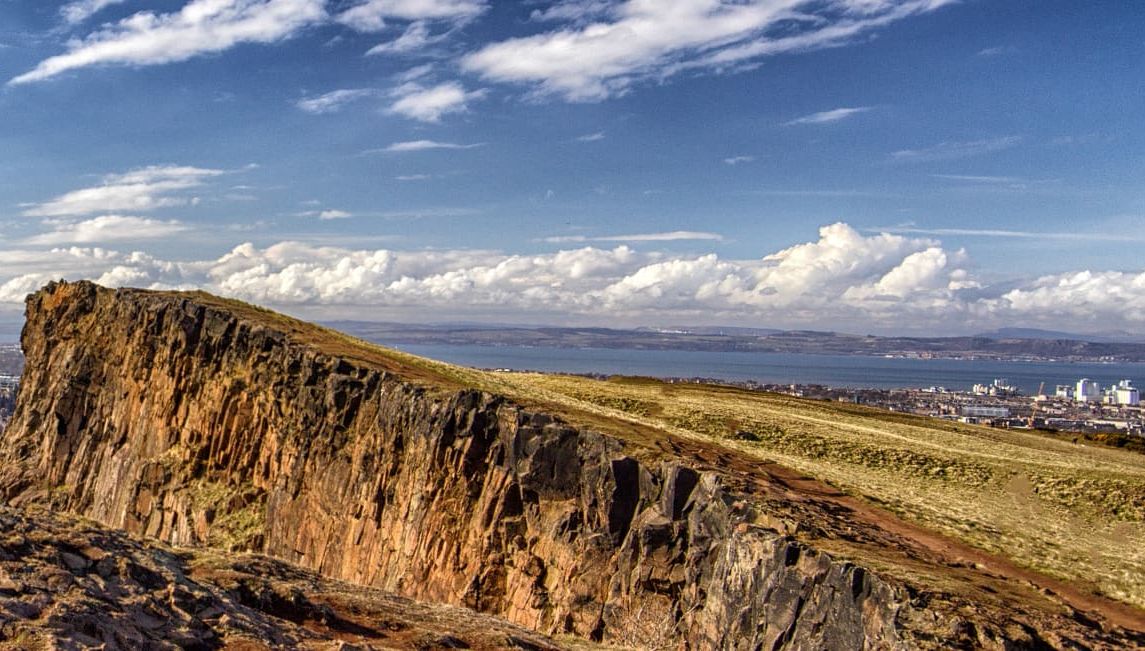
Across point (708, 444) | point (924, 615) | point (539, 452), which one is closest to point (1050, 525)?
point (708, 444)

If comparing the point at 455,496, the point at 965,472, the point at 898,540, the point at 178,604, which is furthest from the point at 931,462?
A: the point at 178,604

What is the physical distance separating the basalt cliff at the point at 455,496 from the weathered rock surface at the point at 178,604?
24.1 feet

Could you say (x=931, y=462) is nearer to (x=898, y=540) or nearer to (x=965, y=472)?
(x=965, y=472)

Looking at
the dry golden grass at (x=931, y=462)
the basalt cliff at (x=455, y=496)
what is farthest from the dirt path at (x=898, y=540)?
the dry golden grass at (x=931, y=462)

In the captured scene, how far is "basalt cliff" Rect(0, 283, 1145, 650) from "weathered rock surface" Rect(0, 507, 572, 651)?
24.1 ft

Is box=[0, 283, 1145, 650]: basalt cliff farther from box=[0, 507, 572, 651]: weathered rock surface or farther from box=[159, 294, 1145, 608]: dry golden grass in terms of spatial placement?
box=[0, 507, 572, 651]: weathered rock surface

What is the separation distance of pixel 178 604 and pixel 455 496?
22.1 meters

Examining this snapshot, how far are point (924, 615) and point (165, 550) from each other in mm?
18840

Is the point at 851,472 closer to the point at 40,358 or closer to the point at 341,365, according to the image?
the point at 341,365

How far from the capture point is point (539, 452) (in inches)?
1342

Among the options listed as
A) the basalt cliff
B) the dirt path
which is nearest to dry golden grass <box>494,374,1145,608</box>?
the dirt path

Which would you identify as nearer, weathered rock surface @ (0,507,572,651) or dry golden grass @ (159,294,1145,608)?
weathered rock surface @ (0,507,572,651)

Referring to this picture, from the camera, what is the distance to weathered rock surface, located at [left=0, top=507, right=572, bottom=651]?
41.0 ft

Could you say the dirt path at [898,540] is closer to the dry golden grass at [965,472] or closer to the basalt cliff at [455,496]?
the basalt cliff at [455,496]
